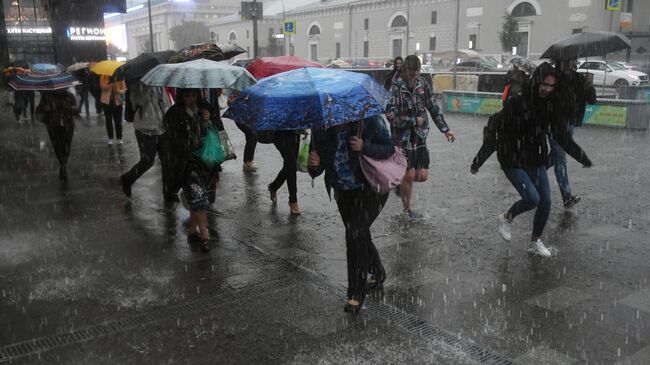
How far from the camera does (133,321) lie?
14.5ft

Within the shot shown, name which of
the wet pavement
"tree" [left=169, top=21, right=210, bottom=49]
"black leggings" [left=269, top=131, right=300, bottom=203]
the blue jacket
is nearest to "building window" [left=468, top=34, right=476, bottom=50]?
the wet pavement

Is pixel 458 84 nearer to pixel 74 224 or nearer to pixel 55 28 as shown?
pixel 55 28

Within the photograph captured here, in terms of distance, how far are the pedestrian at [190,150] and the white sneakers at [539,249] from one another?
3.09 m

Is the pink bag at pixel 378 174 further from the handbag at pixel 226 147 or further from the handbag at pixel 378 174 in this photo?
the handbag at pixel 226 147

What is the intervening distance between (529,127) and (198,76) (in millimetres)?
3024

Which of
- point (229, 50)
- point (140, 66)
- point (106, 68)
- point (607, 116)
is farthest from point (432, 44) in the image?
point (140, 66)

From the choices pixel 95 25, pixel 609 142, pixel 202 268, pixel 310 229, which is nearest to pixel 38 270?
pixel 202 268

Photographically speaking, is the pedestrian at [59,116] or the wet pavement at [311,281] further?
the pedestrian at [59,116]

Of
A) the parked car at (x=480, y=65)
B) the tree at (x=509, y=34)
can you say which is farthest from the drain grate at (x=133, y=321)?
the tree at (x=509, y=34)

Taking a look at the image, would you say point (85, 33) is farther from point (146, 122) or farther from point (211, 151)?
point (211, 151)

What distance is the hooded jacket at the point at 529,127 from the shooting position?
5.44m

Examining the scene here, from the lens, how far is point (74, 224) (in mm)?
7039

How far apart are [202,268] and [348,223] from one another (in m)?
1.78

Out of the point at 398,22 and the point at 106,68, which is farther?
the point at 398,22
